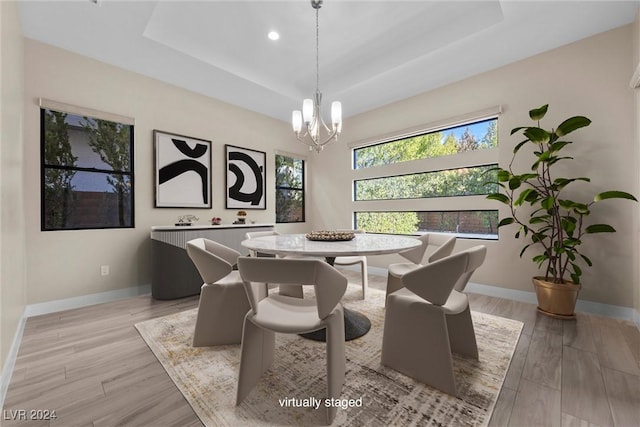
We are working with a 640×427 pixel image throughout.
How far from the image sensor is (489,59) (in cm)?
299

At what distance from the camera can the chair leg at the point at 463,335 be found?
1.74 m

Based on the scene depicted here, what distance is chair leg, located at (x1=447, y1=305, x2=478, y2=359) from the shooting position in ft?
5.70

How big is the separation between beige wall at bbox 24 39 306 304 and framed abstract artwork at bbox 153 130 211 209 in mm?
102

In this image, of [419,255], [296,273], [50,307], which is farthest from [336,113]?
[50,307]

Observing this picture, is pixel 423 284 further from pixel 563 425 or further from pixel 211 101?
pixel 211 101

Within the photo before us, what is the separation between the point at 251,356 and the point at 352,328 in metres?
1.04

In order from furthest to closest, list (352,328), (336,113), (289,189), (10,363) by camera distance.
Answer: (289,189) → (336,113) → (352,328) → (10,363)

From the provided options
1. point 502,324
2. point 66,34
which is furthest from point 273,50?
point 502,324

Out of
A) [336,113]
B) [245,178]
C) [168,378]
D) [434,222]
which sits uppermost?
[336,113]

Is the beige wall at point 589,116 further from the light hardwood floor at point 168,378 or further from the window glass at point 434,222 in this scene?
the light hardwood floor at point 168,378

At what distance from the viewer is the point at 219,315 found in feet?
6.30

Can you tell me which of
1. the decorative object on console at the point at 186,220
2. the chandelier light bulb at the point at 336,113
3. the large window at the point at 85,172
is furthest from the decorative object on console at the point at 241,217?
the chandelier light bulb at the point at 336,113

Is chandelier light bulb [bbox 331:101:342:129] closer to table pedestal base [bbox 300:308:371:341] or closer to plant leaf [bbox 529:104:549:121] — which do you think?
table pedestal base [bbox 300:308:371:341]

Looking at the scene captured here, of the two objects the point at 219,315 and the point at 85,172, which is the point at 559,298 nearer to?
the point at 219,315
